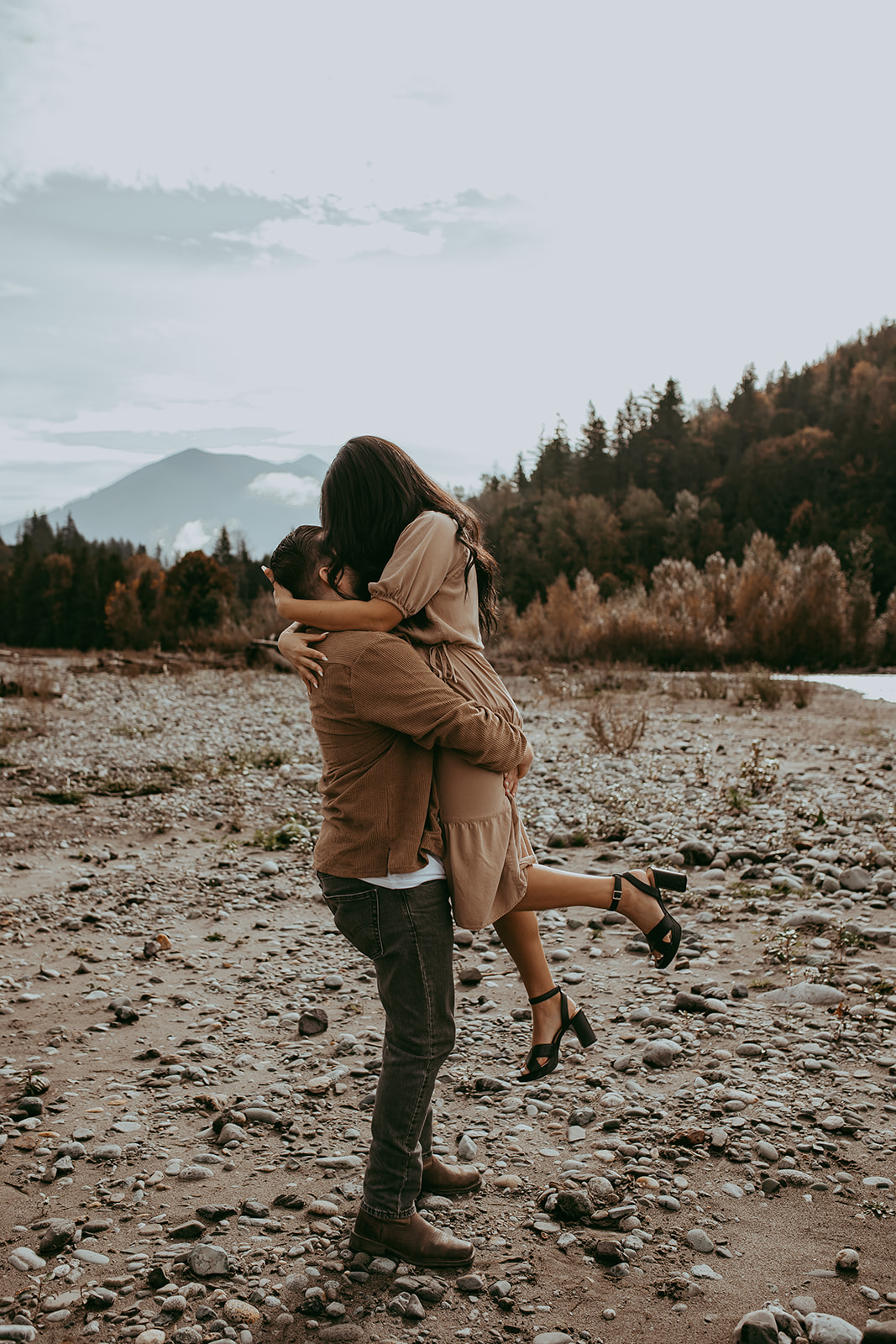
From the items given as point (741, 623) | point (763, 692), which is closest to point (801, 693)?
point (763, 692)

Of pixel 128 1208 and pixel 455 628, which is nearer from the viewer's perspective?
pixel 455 628

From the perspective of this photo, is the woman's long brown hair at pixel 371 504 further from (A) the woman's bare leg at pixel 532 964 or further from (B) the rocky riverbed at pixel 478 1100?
(B) the rocky riverbed at pixel 478 1100

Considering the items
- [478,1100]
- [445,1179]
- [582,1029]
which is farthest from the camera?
[478,1100]

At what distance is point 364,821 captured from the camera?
2.31 metres

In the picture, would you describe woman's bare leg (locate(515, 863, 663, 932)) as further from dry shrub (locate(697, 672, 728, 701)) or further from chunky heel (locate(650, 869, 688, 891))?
dry shrub (locate(697, 672, 728, 701))

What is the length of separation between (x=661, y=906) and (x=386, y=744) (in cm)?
132

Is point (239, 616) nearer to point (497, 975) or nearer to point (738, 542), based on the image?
point (497, 975)

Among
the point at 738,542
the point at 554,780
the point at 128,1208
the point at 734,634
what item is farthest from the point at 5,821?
the point at 738,542

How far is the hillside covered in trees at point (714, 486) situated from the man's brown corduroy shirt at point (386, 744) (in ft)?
132

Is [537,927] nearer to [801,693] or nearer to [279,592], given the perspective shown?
[279,592]

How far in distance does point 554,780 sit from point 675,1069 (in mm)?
5387

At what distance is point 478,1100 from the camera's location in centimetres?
342

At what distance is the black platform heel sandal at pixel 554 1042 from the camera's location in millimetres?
2828

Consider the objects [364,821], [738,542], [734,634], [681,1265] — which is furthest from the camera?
[738,542]
